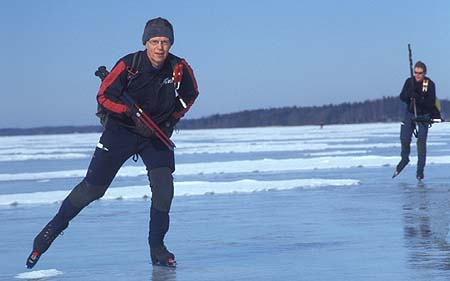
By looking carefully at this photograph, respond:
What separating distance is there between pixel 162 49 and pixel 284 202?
530 centimetres

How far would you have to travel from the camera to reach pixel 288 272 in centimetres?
612

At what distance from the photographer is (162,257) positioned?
6.53 m

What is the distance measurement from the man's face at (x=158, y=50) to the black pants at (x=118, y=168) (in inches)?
21.1

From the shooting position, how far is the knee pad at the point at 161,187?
6602 millimetres

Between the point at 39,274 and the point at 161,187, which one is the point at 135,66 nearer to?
the point at 161,187

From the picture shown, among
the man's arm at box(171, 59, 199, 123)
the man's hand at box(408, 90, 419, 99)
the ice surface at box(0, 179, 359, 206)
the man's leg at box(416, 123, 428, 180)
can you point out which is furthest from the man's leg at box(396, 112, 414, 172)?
the man's arm at box(171, 59, 199, 123)

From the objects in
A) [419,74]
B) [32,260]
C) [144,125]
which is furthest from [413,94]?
[32,260]

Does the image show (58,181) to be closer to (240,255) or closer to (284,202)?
(284,202)

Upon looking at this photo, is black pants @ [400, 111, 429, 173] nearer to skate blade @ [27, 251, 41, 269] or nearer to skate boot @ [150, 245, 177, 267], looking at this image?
skate boot @ [150, 245, 177, 267]

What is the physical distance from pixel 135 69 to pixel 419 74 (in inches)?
325

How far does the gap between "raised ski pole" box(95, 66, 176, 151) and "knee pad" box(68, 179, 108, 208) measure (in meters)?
0.55

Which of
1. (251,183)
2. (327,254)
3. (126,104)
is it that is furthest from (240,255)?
(251,183)

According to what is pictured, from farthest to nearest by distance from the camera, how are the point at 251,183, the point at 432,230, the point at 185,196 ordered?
1. the point at 251,183
2. the point at 185,196
3. the point at 432,230

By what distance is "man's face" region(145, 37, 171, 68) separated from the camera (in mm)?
6340
